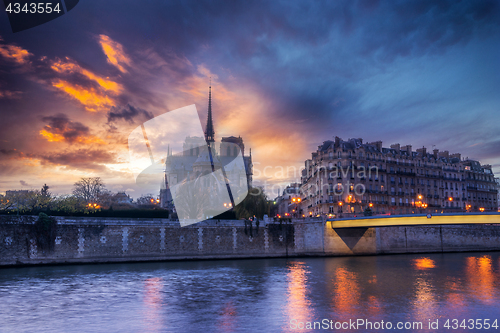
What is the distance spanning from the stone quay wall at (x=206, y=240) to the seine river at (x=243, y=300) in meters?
4.84

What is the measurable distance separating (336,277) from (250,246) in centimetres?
1971

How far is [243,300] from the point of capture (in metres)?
22.0

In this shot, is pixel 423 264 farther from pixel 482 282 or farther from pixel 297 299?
pixel 297 299

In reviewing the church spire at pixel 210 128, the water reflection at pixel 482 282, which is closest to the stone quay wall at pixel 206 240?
the water reflection at pixel 482 282

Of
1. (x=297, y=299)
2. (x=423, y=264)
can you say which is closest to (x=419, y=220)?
(x=423, y=264)

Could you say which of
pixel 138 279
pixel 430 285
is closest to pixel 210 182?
pixel 138 279

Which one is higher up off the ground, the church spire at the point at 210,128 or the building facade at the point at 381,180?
the church spire at the point at 210,128

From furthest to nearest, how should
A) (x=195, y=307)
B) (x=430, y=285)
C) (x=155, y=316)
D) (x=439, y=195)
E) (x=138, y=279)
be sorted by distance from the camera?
(x=439, y=195)
(x=138, y=279)
(x=430, y=285)
(x=195, y=307)
(x=155, y=316)

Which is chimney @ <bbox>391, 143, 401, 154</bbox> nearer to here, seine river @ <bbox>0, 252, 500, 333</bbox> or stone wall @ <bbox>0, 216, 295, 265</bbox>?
stone wall @ <bbox>0, 216, 295, 265</bbox>

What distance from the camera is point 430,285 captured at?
27.0m

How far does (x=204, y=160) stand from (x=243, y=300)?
79111 mm

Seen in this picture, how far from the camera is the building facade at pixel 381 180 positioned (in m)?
68.7

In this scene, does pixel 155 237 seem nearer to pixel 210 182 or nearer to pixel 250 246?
pixel 250 246

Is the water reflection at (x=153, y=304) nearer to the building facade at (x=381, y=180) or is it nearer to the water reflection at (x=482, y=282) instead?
the water reflection at (x=482, y=282)
